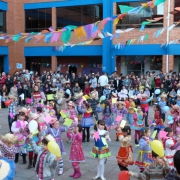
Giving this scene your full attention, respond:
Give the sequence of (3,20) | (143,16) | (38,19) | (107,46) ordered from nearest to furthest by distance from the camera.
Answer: (143,16)
(107,46)
(3,20)
(38,19)

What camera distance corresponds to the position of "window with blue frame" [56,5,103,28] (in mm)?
24438

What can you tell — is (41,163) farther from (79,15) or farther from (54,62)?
(79,15)

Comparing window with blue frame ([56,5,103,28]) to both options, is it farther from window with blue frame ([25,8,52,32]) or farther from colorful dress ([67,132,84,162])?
colorful dress ([67,132,84,162])

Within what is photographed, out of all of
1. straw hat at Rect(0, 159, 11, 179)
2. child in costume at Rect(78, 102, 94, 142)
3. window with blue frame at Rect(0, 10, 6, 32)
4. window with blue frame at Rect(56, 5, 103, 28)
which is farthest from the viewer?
window with blue frame at Rect(0, 10, 6, 32)

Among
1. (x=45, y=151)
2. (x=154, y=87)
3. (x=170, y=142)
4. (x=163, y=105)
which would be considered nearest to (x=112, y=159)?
(x=170, y=142)

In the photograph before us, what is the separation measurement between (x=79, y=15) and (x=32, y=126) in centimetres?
1945

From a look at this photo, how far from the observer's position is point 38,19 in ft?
86.7

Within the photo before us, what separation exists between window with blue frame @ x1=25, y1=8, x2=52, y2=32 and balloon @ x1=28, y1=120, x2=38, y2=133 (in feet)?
65.7

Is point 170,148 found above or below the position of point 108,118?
below

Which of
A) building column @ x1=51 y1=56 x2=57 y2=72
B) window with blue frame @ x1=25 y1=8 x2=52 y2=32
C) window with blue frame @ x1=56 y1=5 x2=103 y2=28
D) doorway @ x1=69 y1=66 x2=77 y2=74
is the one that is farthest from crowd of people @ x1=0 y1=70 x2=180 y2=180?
window with blue frame @ x1=25 y1=8 x2=52 y2=32

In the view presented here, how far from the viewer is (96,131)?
6691mm

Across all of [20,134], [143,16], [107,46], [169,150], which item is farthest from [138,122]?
[143,16]

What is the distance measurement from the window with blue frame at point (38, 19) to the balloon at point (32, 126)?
20021 millimetres

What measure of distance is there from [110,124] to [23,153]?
140 inches
